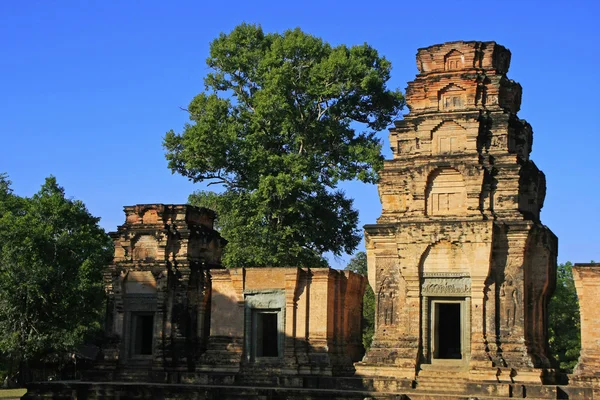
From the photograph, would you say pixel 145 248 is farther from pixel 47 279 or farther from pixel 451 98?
pixel 451 98

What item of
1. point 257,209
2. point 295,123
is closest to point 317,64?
point 295,123

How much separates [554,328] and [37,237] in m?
19.3

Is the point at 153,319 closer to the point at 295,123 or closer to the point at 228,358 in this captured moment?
the point at 228,358

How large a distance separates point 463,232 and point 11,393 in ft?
56.7

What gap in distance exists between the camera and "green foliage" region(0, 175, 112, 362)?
1120 inches

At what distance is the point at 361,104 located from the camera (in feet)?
104

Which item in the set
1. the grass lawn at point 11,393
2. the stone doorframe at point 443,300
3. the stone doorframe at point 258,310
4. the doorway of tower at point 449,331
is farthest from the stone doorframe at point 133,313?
the doorway of tower at point 449,331

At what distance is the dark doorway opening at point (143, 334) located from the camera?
997 inches

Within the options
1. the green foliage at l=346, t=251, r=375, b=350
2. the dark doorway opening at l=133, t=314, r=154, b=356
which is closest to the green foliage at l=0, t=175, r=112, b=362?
the dark doorway opening at l=133, t=314, r=154, b=356

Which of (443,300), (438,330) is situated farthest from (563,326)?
(443,300)

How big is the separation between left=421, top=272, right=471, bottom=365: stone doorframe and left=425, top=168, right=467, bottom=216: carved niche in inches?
66.3

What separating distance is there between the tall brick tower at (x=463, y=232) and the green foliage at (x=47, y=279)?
1195cm

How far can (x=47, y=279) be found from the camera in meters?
29.0

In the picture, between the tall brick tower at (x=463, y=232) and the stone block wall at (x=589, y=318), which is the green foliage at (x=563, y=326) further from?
the stone block wall at (x=589, y=318)
